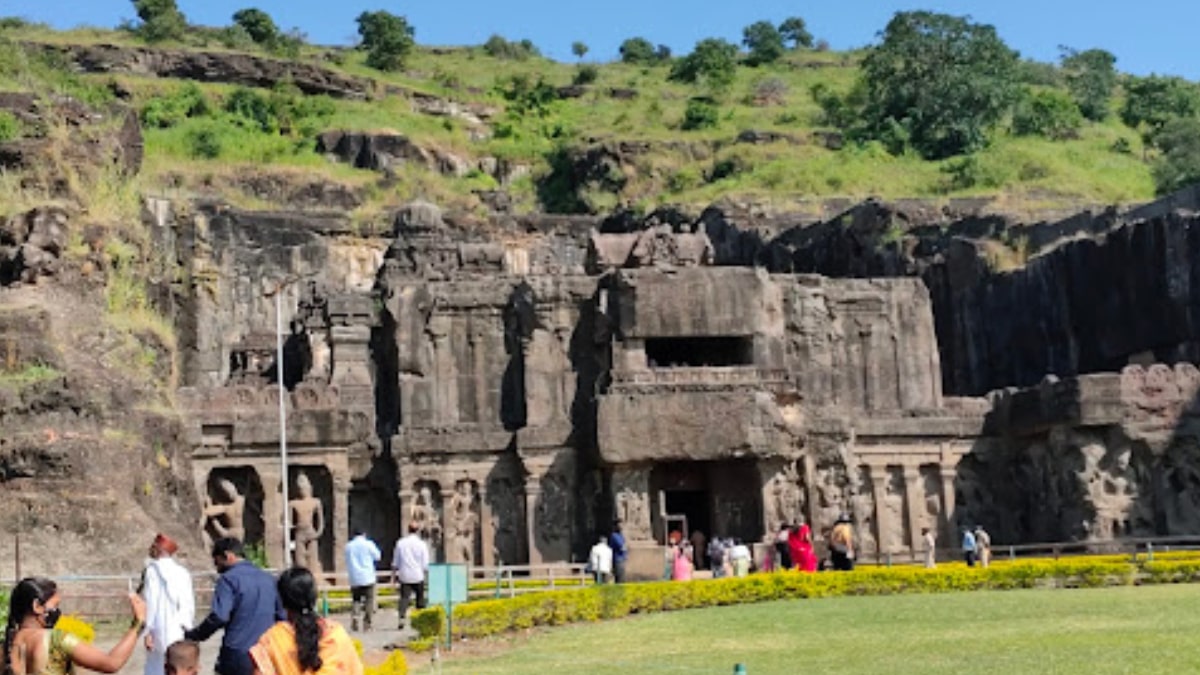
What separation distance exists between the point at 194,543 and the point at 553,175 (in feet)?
198

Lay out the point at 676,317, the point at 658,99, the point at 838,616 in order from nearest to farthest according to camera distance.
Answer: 1. the point at 838,616
2. the point at 676,317
3. the point at 658,99

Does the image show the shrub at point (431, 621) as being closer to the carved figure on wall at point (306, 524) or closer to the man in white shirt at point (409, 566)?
the man in white shirt at point (409, 566)

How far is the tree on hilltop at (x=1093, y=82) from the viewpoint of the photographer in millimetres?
91312

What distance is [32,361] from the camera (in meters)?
27.5

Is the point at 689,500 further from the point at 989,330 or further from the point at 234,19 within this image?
the point at 234,19

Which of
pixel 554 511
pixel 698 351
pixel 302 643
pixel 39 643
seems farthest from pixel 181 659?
pixel 698 351

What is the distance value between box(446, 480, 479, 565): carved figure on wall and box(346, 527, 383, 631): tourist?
1733cm

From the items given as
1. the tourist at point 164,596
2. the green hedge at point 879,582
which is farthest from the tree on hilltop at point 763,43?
the tourist at point 164,596

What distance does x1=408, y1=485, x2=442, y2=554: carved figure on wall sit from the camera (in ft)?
132

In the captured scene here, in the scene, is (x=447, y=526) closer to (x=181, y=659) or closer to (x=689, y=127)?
(x=181, y=659)

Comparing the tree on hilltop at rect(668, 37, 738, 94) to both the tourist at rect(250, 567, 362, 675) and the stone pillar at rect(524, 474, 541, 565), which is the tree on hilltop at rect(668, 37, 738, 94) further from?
the tourist at rect(250, 567, 362, 675)

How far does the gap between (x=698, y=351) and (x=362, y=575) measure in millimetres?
20796

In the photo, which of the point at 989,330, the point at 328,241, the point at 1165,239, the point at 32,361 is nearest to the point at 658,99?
the point at 328,241

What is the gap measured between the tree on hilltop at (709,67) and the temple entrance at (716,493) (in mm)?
67590
